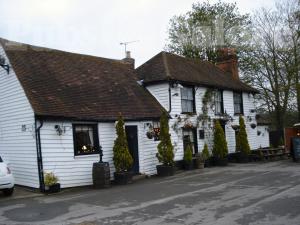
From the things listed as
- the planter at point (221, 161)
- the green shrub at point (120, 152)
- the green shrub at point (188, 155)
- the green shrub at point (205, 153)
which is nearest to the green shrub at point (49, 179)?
the green shrub at point (120, 152)

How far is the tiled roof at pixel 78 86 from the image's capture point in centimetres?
1559

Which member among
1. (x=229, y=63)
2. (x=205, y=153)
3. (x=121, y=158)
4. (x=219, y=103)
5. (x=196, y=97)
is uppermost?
(x=229, y=63)

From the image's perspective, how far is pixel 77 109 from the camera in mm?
16016

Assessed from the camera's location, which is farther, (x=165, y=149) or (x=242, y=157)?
(x=242, y=157)

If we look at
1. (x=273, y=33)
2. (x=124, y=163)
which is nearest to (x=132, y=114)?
(x=124, y=163)

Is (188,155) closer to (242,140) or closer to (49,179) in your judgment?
(242,140)

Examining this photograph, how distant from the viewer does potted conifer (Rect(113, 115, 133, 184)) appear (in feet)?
52.3

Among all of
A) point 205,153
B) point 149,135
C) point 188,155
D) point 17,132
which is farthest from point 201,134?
point 17,132

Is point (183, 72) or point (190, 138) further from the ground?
point (183, 72)

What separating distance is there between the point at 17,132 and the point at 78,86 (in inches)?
134

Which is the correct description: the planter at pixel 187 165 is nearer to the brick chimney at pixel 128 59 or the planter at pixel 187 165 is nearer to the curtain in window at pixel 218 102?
the curtain in window at pixel 218 102

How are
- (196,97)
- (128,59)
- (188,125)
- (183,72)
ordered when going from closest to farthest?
(188,125), (196,97), (183,72), (128,59)

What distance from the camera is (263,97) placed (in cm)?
3575

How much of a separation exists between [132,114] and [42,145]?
4.80m
